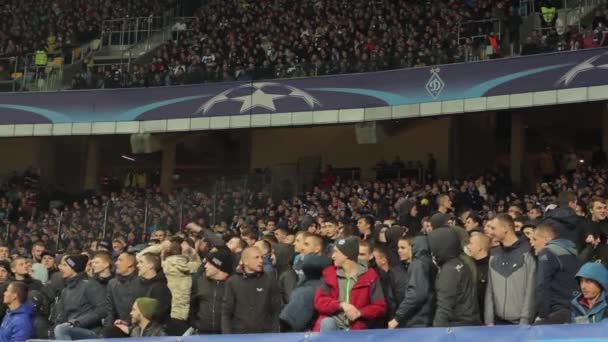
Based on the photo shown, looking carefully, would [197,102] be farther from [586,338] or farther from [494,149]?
[586,338]

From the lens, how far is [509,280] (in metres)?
7.00

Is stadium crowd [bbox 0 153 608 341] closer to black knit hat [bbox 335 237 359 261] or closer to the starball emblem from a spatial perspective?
black knit hat [bbox 335 237 359 261]

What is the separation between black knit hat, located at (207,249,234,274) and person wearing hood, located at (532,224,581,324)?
2.64m

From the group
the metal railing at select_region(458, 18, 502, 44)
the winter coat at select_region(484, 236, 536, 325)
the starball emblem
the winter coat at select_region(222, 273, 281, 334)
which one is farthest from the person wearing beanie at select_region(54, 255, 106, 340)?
the metal railing at select_region(458, 18, 502, 44)

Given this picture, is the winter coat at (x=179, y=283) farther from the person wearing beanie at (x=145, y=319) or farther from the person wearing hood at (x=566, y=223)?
the person wearing hood at (x=566, y=223)

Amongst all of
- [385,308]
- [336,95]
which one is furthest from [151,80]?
[385,308]

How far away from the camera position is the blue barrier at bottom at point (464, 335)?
541 cm

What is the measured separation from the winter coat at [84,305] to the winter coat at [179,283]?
74 cm

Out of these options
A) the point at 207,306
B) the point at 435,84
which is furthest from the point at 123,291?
the point at 435,84

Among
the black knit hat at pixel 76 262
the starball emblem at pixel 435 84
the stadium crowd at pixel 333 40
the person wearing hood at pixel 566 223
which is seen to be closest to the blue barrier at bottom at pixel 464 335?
the person wearing hood at pixel 566 223

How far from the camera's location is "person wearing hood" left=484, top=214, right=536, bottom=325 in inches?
273

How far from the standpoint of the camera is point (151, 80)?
24734mm

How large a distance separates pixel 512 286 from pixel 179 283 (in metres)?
3.02

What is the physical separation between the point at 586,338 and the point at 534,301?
1541 millimetres
